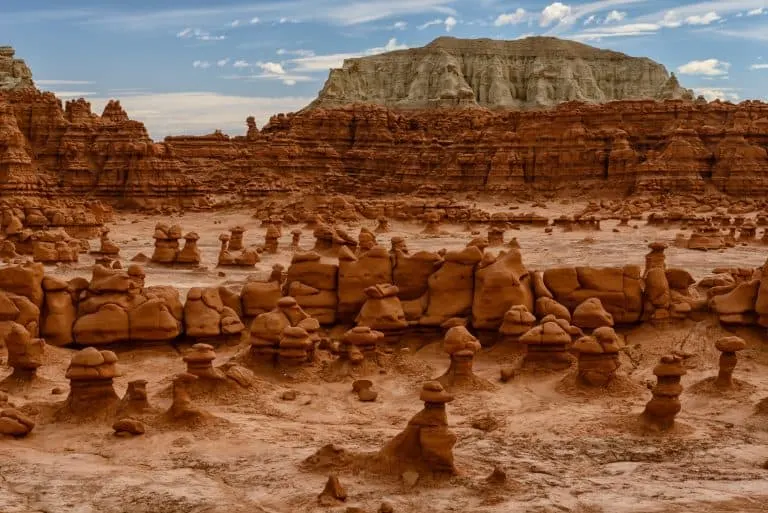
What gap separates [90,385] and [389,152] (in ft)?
165

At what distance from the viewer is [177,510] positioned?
28.6ft

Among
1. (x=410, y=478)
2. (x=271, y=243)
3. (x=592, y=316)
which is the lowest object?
(x=410, y=478)

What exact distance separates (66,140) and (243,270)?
90.4ft

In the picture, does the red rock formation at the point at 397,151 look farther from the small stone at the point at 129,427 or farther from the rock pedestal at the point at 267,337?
the small stone at the point at 129,427

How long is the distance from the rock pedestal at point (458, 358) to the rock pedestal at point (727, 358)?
9.90 ft

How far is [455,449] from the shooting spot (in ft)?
34.2

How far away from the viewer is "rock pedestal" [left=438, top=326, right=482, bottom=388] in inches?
519

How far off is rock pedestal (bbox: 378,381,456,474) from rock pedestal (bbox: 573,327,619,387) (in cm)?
Result: 352

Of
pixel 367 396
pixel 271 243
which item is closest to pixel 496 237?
pixel 271 243

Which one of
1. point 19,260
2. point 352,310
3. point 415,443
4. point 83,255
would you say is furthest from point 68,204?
point 415,443

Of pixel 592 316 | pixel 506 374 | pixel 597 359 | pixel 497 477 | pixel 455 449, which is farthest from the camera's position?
pixel 592 316

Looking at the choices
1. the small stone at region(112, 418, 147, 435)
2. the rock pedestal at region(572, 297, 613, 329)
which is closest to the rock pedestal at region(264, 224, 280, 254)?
the rock pedestal at region(572, 297, 613, 329)

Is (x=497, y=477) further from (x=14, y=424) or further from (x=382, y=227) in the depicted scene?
(x=382, y=227)

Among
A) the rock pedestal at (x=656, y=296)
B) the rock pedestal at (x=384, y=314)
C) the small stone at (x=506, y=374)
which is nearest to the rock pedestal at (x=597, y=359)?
the small stone at (x=506, y=374)
